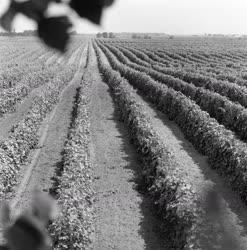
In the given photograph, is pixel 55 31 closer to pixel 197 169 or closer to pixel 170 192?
pixel 170 192

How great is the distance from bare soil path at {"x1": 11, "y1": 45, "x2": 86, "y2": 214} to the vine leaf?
641 centimetres

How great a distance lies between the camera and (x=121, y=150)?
1552 cm

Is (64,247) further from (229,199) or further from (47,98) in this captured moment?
(47,98)

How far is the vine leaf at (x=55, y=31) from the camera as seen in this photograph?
100 centimetres

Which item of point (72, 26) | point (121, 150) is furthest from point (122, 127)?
point (72, 26)

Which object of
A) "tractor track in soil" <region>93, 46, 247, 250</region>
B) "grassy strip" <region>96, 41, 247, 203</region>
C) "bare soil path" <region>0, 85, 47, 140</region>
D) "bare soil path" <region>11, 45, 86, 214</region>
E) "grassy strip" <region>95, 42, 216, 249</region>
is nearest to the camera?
"grassy strip" <region>95, 42, 216, 249</region>

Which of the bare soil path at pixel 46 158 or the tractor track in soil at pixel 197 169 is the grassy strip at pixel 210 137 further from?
the bare soil path at pixel 46 158

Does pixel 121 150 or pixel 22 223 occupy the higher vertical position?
pixel 22 223

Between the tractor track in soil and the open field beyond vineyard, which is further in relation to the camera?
the tractor track in soil

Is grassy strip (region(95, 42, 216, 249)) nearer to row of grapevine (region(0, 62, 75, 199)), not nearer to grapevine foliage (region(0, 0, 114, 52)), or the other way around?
row of grapevine (region(0, 62, 75, 199))

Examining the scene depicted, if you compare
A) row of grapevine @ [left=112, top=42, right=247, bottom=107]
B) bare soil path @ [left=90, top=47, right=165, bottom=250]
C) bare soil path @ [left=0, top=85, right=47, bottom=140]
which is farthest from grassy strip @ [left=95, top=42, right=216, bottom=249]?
row of grapevine @ [left=112, top=42, right=247, bottom=107]

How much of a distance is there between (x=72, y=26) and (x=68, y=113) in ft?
69.4

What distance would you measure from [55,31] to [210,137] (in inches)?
536

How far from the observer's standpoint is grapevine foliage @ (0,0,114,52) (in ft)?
3.20
